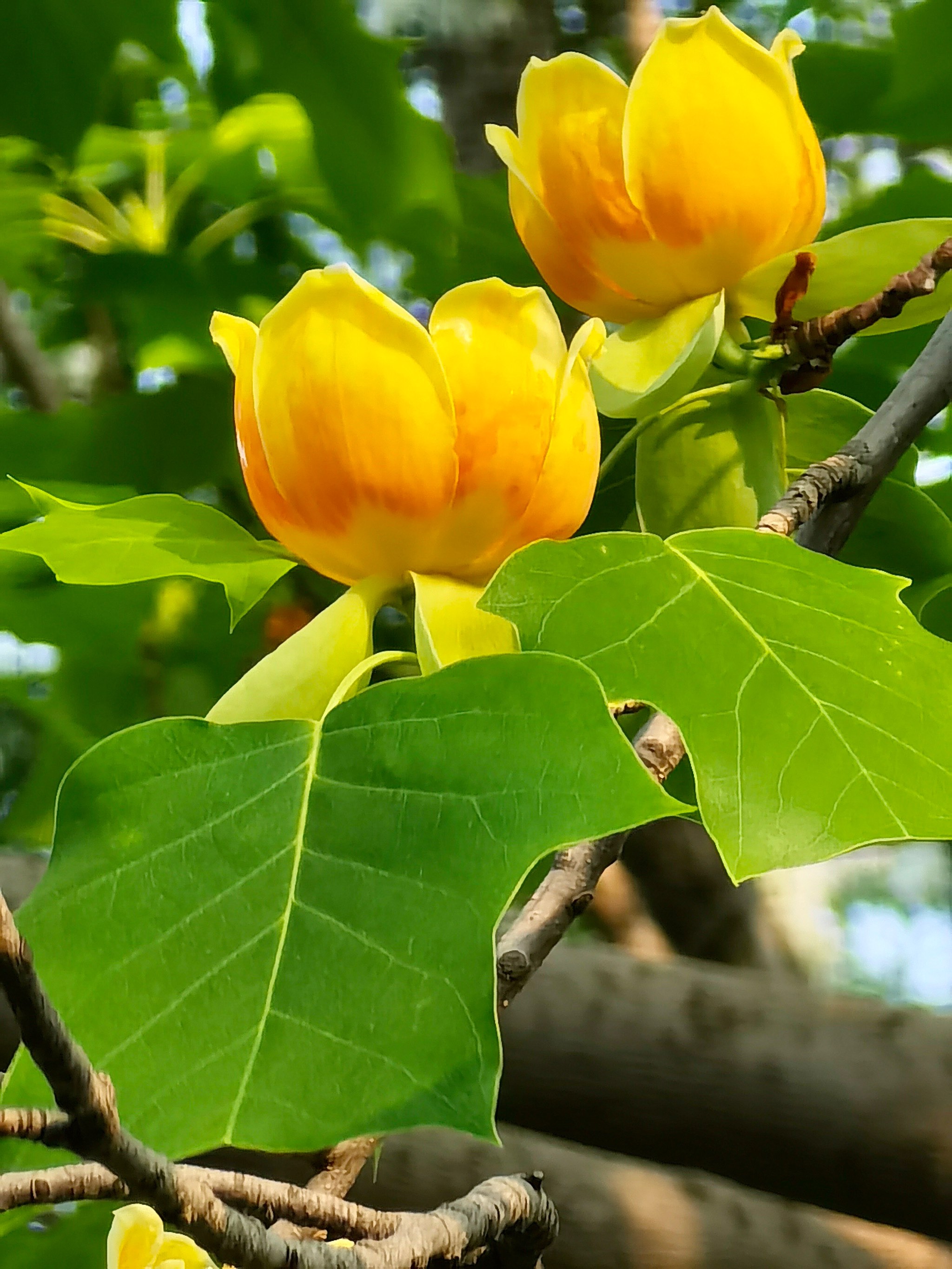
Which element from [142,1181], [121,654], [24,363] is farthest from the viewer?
[24,363]

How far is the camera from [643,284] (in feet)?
1.04

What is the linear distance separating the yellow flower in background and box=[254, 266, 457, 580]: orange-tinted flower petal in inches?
5.9

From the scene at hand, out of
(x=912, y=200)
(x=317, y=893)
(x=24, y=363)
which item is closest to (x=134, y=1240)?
(x=317, y=893)

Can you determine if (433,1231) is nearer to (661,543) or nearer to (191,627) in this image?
(661,543)

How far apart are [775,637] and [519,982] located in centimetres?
10

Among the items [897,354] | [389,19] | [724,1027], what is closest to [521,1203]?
[897,354]

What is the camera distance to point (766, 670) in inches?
9.1

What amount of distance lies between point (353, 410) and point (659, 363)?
0.10 meters

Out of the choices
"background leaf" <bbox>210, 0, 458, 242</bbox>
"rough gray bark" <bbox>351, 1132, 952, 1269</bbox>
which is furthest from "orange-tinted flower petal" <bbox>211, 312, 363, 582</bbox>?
"rough gray bark" <bbox>351, 1132, 952, 1269</bbox>

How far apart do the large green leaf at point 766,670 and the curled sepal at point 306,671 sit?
0.12 feet

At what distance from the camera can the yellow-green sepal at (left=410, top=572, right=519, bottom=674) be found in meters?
0.24

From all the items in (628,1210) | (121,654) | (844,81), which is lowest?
(628,1210)

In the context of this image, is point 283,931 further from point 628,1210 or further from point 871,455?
point 628,1210

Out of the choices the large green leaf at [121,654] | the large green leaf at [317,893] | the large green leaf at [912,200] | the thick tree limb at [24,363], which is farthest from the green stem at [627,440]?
the thick tree limb at [24,363]
